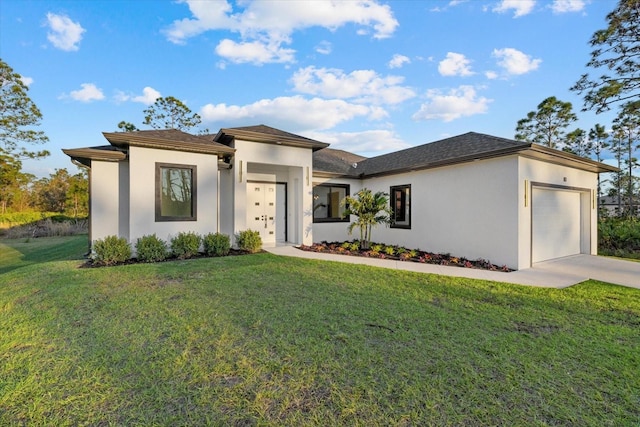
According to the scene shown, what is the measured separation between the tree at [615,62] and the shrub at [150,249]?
1754cm

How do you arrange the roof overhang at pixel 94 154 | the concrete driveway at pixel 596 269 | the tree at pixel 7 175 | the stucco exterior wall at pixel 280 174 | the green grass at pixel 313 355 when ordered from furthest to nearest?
1. the tree at pixel 7 175
2. the stucco exterior wall at pixel 280 174
3. the roof overhang at pixel 94 154
4. the concrete driveway at pixel 596 269
5. the green grass at pixel 313 355

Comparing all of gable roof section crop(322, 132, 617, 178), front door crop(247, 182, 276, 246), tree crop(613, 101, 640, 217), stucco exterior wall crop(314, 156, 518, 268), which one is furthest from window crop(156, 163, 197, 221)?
tree crop(613, 101, 640, 217)

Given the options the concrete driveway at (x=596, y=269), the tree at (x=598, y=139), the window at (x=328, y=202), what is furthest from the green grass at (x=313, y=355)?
the tree at (x=598, y=139)

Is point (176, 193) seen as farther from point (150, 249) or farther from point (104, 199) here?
point (104, 199)

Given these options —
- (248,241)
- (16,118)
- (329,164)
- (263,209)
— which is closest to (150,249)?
(248,241)

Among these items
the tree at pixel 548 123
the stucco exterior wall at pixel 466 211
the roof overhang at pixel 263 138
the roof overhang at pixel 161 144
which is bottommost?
the stucco exterior wall at pixel 466 211

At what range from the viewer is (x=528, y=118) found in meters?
20.6

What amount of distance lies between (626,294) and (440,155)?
20.2ft

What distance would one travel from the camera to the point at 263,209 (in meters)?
11.8

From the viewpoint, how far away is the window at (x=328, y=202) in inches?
503

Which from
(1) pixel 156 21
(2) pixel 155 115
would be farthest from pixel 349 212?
(2) pixel 155 115

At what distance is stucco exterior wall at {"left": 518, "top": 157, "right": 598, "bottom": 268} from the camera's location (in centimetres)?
824

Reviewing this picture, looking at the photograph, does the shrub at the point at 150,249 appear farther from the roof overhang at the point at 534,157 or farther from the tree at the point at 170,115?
the tree at the point at 170,115

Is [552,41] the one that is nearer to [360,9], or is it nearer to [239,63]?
[360,9]
